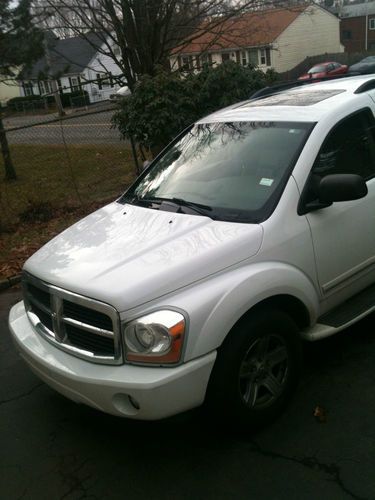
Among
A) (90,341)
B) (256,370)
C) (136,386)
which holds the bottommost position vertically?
(256,370)

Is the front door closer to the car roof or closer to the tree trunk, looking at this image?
the car roof

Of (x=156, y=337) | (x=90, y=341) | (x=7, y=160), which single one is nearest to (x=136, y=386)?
(x=156, y=337)

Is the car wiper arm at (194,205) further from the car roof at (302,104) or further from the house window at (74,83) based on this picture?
the house window at (74,83)

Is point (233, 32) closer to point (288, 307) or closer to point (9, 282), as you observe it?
point (9, 282)

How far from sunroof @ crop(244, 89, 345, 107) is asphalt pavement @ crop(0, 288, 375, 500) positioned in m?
1.91

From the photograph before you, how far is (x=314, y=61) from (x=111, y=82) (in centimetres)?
3950

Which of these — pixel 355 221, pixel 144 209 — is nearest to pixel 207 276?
pixel 144 209

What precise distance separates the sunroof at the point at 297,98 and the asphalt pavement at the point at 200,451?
191 centimetres

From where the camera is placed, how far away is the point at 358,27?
6341 centimetres

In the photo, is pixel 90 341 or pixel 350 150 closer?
pixel 90 341

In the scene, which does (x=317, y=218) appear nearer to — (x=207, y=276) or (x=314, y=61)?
(x=207, y=276)

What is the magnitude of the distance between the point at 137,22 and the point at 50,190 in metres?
3.86

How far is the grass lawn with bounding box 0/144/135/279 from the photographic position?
24.6 ft

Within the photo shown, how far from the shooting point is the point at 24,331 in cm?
327
